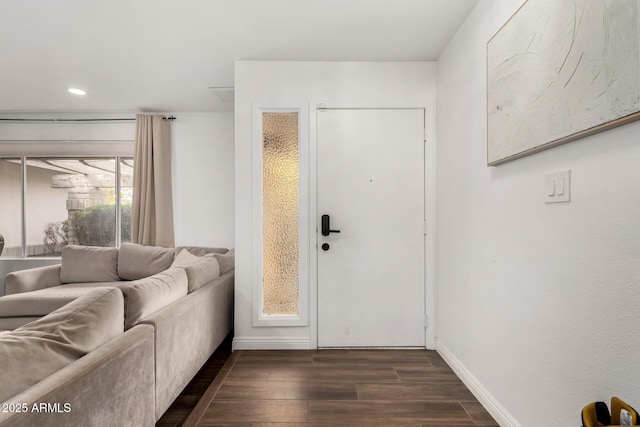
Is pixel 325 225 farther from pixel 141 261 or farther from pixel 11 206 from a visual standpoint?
pixel 11 206

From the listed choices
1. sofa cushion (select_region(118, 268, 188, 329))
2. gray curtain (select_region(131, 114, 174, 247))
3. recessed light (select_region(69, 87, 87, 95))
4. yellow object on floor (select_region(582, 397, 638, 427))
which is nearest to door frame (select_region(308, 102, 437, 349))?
sofa cushion (select_region(118, 268, 188, 329))

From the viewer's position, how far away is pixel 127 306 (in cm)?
171

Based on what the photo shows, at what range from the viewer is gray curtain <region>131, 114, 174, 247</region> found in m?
4.05

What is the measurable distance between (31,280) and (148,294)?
8.52 feet

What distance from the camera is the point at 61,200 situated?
436 centimetres

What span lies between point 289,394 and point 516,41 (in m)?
2.32

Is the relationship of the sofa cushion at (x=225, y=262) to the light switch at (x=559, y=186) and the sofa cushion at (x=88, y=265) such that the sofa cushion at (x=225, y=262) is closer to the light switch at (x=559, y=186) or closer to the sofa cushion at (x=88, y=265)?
the sofa cushion at (x=88, y=265)

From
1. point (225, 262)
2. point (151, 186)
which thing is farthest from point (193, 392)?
point (151, 186)

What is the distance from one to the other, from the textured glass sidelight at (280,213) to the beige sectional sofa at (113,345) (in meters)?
0.45

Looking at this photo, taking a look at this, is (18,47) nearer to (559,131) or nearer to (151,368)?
(151,368)

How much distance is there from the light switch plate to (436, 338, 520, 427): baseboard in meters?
1.13

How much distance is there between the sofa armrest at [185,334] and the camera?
1.69m

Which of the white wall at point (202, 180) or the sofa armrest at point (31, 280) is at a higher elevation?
the white wall at point (202, 180)

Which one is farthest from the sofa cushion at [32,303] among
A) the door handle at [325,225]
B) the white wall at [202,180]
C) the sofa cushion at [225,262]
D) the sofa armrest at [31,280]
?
the door handle at [325,225]
